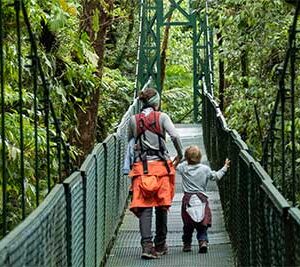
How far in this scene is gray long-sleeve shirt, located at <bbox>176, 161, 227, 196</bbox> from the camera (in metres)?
6.20

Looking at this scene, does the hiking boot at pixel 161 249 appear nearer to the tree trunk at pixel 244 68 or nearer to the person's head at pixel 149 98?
the person's head at pixel 149 98

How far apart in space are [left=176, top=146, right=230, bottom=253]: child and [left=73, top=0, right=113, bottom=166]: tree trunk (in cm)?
261

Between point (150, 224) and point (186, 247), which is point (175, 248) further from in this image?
point (150, 224)

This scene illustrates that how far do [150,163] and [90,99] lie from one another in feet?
9.92

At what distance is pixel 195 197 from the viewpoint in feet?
20.6

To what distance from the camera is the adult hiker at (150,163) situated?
19.8 feet

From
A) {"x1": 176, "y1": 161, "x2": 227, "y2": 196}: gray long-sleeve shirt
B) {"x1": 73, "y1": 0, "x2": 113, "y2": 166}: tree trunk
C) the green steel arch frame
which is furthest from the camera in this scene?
the green steel arch frame

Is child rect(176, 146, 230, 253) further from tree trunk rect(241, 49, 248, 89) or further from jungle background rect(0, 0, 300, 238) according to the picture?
tree trunk rect(241, 49, 248, 89)

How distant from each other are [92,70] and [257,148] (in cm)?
186

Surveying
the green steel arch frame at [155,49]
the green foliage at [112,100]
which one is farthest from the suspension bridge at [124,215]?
the green steel arch frame at [155,49]

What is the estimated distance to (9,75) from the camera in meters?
5.80

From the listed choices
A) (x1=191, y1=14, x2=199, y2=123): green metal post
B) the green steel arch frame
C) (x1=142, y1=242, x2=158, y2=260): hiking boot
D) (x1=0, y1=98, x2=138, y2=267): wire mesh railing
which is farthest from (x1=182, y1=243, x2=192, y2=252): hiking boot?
(x1=191, y1=14, x2=199, y2=123): green metal post

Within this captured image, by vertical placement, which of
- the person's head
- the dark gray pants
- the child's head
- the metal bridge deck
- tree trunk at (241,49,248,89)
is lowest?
the metal bridge deck

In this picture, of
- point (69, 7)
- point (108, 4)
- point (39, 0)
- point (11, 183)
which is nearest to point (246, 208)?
point (11, 183)
